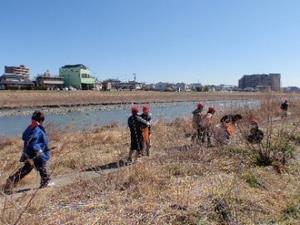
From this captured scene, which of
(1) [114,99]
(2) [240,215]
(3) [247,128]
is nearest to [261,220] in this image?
(2) [240,215]

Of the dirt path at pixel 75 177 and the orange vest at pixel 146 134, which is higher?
the orange vest at pixel 146 134

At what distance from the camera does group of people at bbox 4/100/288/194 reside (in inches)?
340

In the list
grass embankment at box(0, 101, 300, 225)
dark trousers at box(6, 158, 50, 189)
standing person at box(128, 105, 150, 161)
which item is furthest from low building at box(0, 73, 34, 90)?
dark trousers at box(6, 158, 50, 189)

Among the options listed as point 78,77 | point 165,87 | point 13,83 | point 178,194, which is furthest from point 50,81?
point 178,194

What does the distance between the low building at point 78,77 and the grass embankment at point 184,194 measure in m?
101

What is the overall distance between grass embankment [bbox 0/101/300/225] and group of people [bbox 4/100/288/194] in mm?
647

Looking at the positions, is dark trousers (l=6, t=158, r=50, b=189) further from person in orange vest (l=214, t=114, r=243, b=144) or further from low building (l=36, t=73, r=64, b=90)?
low building (l=36, t=73, r=64, b=90)

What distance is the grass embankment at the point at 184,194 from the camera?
5645mm

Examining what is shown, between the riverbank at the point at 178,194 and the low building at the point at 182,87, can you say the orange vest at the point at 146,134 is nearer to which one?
the riverbank at the point at 178,194

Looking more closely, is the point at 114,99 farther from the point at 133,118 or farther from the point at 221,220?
the point at 221,220

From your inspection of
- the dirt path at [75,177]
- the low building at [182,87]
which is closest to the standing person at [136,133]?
the dirt path at [75,177]

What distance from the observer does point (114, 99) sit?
3051 inches

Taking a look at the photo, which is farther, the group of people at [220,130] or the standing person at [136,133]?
the standing person at [136,133]

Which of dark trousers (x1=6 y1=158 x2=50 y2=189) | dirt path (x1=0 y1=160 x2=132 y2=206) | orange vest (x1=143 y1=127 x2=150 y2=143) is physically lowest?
dirt path (x1=0 y1=160 x2=132 y2=206)
